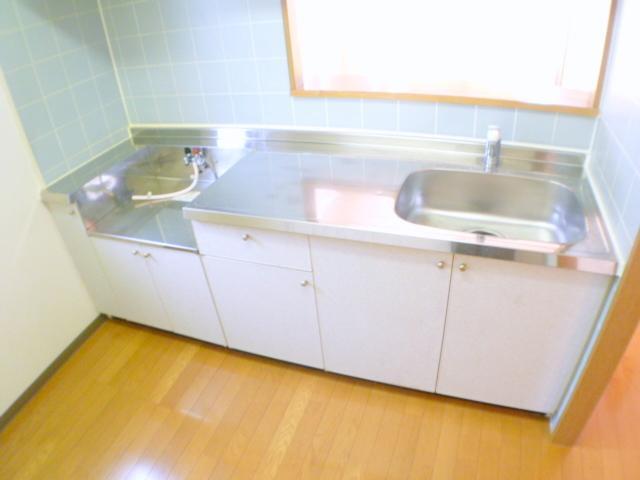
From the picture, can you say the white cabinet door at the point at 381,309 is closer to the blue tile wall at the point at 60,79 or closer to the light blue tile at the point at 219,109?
the light blue tile at the point at 219,109

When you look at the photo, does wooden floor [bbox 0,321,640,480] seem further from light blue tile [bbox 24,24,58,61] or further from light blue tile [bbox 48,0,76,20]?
light blue tile [bbox 48,0,76,20]

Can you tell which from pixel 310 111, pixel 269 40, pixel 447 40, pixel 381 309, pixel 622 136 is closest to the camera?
pixel 622 136

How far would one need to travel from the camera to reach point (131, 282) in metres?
2.02

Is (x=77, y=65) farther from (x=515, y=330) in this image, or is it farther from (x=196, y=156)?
(x=515, y=330)

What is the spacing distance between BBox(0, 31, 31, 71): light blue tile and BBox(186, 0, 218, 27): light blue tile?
62 cm

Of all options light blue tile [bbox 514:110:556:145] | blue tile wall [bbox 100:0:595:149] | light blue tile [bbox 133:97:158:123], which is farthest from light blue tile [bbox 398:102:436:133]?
light blue tile [bbox 133:97:158:123]

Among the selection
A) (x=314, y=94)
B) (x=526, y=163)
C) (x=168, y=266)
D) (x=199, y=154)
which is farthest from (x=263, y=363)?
(x=526, y=163)

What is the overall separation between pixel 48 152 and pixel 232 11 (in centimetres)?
93

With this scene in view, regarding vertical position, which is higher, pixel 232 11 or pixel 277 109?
pixel 232 11

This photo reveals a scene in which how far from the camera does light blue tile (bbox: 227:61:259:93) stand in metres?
1.88

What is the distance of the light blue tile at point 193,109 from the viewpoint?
204 centimetres

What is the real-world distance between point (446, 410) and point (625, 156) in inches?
42.8

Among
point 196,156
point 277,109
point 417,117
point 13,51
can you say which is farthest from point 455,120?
point 13,51

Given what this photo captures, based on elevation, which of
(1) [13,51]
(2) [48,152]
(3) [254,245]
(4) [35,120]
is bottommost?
(3) [254,245]
